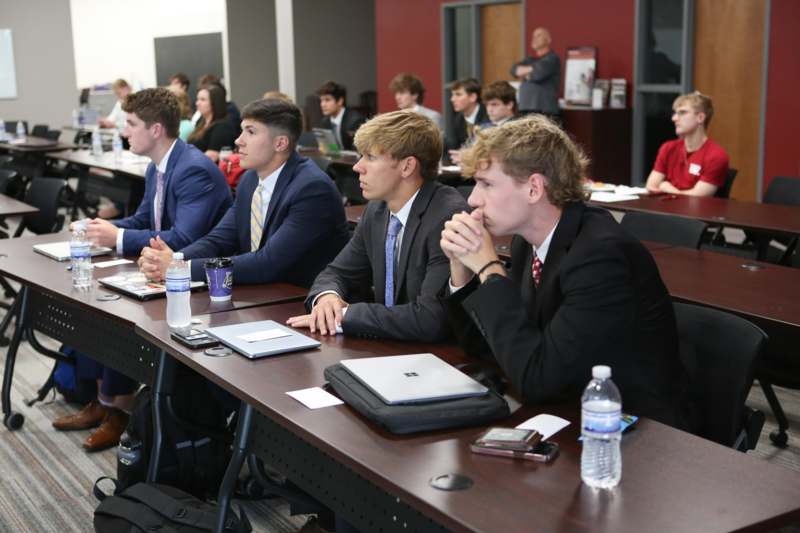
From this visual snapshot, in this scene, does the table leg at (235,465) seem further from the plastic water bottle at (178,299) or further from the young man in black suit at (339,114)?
the young man in black suit at (339,114)

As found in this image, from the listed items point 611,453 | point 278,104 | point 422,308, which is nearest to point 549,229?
point 422,308

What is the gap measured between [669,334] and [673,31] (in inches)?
289

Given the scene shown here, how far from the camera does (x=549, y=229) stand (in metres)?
2.29

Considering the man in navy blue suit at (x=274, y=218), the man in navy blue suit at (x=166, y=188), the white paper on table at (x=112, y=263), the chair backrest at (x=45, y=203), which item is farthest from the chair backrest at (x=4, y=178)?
the man in navy blue suit at (x=274, y=218)

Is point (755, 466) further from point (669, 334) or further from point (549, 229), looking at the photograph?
point (549, 229)

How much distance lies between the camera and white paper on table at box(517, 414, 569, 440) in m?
1.91

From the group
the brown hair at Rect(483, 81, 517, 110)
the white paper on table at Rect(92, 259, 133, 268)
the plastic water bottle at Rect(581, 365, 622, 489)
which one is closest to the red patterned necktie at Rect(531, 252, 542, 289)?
the plastic water bottle at Rect(581, 365, 622, 489)

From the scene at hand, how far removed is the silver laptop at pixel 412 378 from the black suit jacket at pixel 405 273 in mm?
279

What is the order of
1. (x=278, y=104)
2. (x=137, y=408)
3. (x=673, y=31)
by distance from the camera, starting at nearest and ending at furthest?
(x=137, y=408)
(x=278, y=104)
(x=673, y=31)

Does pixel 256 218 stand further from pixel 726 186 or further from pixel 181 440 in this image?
pixel 726 186

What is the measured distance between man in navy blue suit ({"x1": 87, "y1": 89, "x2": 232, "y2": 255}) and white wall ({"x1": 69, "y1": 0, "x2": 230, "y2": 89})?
466 inches

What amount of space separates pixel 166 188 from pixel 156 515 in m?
1.91

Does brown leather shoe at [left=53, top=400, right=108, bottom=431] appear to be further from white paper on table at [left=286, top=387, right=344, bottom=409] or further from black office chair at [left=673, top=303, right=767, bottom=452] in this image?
black office chair at [left=673, top=303, right=767, bottom=452]

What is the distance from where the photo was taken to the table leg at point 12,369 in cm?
386
